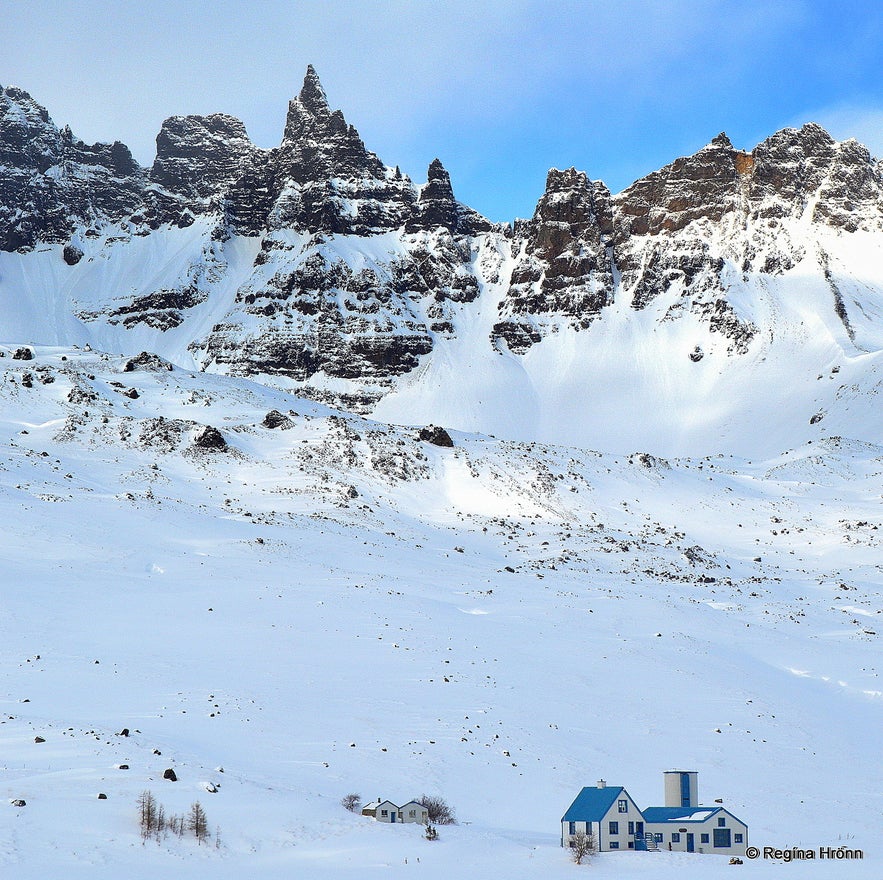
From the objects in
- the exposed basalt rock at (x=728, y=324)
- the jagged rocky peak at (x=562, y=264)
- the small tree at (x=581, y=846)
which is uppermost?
the jagged rocky peak at (x=562, y=264)

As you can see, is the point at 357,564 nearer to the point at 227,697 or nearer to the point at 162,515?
the point at 162,515

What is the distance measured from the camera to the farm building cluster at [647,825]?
714 inches

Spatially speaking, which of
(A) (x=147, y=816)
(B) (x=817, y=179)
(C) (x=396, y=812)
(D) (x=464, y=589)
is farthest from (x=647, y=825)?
(B) (x=817, y=179)

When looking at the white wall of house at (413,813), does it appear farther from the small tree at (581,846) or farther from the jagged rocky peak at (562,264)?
the jagged rocky peak at (562,264)

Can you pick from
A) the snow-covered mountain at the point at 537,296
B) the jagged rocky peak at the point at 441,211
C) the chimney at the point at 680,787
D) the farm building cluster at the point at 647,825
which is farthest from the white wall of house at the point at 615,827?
the jagged rocky peak at the point at 441,211

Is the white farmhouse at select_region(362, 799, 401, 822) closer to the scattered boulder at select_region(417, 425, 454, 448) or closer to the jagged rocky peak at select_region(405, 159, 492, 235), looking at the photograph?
the scattered boulder at select_region(417, 425, 454, 448)

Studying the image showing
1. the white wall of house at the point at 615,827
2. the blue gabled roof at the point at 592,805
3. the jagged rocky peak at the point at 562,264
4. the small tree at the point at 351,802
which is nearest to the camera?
the white wall of house at the point at 615,827

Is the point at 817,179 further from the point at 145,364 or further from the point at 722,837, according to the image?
the point at 722,837

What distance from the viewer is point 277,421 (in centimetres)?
7669

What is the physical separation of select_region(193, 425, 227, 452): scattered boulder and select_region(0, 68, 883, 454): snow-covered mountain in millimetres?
69904

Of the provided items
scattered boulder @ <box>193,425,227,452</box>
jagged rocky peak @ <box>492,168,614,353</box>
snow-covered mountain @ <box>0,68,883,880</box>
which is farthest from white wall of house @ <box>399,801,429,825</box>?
jagged rocky peak @ <box>492,168,614,353</box>

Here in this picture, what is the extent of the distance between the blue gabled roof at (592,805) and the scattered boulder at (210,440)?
53.1 m

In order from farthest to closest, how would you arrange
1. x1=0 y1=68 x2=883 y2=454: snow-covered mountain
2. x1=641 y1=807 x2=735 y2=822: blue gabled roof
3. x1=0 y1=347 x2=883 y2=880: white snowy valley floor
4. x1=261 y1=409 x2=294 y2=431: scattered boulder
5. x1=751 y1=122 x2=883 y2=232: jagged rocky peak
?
x1=751 y1=122 x2=883 y2=232: jagged rocky peak, x1=0 y1=68 x2=883 y2=454: snow-covered mountain, x1=261 y1=409 x2=294 y2=431: scattered boulder, x1=641 y1=807 x2=735 y2=822: blue gabled roof, x1=0 y1=347 x2=883 y2=880: white snowy valley floor

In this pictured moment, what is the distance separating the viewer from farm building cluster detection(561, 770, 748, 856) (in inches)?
714
